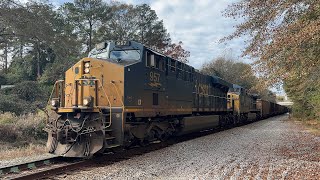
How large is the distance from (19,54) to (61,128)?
37.9 m

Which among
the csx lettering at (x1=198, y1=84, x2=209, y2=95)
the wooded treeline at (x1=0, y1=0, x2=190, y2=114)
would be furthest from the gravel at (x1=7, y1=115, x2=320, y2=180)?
the wooded treeline at (x1=0, y1=0, x2=190, y2=114)

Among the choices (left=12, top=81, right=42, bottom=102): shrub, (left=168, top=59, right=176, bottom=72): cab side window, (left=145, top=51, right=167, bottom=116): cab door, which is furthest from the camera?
(left=12, top=81, right=42, bottom=102): shrub

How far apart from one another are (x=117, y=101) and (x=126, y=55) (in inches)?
67.9

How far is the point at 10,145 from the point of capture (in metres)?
14.2

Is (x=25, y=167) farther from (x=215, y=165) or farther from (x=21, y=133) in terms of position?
(x=21, y=133)

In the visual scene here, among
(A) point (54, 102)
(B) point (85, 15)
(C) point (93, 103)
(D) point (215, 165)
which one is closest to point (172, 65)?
(C) point (93, 103)

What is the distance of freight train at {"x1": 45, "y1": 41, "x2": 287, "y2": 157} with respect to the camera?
864cm

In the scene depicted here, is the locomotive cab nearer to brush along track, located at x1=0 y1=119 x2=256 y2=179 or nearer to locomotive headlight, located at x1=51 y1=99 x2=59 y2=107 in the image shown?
locomotive headlight, located at x1=51 y1=99 x2=59 y2=107

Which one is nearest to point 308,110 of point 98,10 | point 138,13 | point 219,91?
point 219,91

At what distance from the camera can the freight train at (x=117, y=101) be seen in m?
8.64

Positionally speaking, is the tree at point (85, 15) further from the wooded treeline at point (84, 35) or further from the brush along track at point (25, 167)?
the brush along track at point (25, 167)

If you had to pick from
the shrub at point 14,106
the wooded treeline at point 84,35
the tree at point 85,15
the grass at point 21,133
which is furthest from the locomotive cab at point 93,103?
the tree at point 85,15

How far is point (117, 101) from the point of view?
31.0ft

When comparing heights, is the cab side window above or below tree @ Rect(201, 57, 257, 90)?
below
